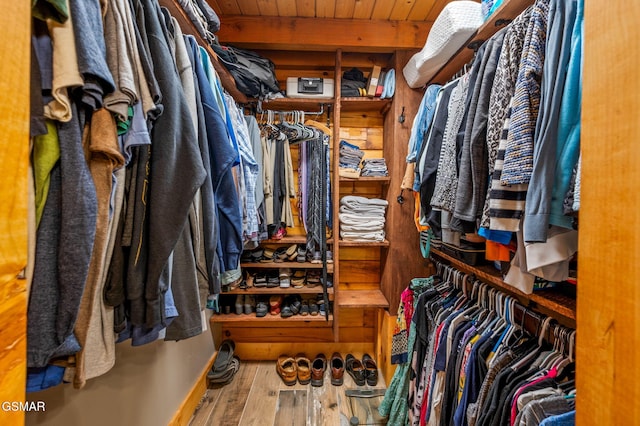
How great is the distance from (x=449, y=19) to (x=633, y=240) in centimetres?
117

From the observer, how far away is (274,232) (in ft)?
5.82

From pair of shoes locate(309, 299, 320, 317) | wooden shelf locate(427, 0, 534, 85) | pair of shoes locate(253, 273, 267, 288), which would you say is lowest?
pair of shoes locate(309, 299, 320, 317)

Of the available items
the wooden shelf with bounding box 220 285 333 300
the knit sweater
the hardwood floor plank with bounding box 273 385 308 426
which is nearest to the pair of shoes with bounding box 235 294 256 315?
the wooden shelf with bounding box 220 285 333 300

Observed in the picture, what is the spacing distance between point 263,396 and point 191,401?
43 centimetres

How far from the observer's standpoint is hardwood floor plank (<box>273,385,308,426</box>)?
150 centimetres

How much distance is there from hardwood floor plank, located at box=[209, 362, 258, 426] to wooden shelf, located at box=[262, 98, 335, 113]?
77.0 inches

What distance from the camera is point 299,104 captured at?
6.27ft

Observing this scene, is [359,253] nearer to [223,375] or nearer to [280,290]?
[280,290]

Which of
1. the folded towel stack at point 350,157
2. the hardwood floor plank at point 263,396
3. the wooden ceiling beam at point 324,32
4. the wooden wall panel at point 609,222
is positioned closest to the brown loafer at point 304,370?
the hardwood floor plank at point 263,396

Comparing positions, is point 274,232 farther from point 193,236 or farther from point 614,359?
point 614,359

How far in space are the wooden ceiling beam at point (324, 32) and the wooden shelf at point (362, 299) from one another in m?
1.70

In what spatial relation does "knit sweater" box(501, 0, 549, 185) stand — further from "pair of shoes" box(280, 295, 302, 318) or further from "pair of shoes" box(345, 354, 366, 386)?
"pair of shoes" box(345, 354, 366, 386)

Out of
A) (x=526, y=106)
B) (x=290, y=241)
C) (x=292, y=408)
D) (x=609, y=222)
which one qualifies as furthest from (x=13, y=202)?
(x=292, y=408)

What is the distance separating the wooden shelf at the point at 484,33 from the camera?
87cm
